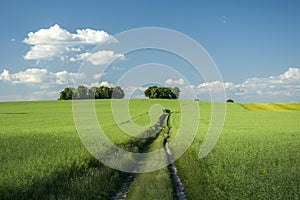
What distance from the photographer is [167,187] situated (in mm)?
16000

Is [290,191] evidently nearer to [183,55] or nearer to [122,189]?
[122,189]

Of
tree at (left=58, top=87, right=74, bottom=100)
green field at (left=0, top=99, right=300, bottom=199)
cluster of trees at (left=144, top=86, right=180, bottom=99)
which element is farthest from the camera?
cluster of trees at (left=144, top=86, right=180, bottom=99)

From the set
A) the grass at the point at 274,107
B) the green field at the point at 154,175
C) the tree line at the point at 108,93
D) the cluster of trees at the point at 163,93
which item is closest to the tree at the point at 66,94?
the tree line at the point at 108,93

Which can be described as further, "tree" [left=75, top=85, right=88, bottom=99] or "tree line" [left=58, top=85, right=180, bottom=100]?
"tree line" [left=58, top=85, right=180, bottom=100]

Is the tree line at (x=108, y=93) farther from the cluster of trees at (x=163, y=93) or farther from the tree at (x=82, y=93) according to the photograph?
the tree at (x=82, y=93)

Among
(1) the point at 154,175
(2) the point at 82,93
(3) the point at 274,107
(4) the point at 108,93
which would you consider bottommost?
(1) the point at 154,175

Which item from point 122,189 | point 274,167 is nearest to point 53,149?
point 122,189

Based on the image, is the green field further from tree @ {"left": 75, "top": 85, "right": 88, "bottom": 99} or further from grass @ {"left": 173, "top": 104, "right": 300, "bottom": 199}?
tree @ {"left": 75, "top": 85, "right": 88, "bottom": 99}

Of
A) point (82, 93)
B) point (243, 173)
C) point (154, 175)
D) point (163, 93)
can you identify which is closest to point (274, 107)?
point (163, 93)

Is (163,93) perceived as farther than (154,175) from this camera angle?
Yes

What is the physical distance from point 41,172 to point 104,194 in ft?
8.95

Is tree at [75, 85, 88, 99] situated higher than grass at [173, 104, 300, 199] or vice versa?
tree at [75, 85, 88, 99]

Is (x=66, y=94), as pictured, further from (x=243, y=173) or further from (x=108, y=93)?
(x=243, y=173)

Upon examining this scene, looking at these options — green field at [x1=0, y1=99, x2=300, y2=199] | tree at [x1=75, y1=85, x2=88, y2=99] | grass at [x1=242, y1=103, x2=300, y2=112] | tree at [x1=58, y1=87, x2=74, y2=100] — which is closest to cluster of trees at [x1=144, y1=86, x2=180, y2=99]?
tree at [x1=75, y1=85, x2=88, y2=99]
